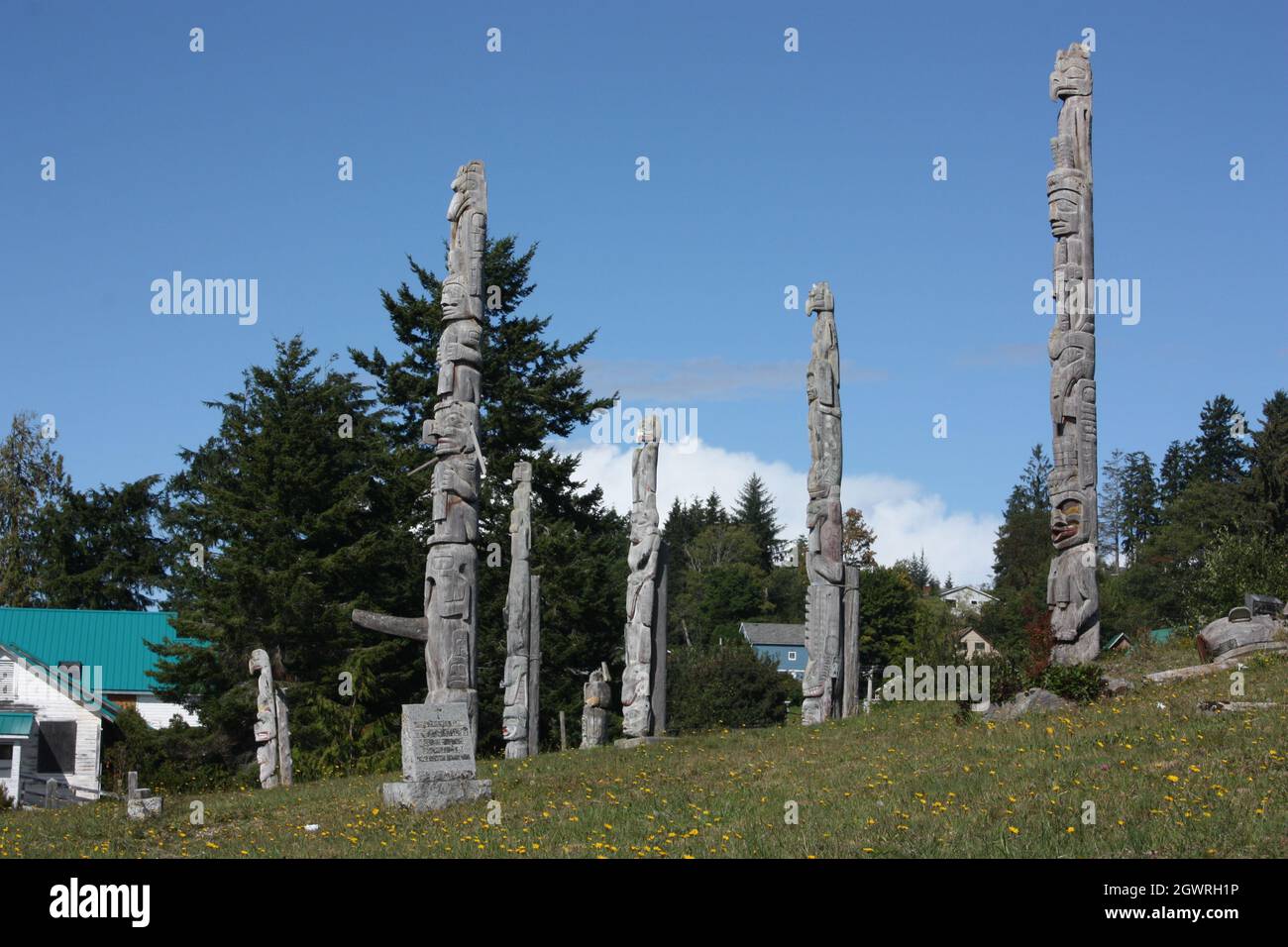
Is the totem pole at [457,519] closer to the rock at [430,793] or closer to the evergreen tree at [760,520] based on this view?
the rock at [430,793]

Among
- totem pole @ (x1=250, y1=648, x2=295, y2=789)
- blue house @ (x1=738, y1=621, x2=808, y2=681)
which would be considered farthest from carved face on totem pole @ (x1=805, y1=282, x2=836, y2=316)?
blue house @ (x1=738, y1=621, x2=808, y2=681)

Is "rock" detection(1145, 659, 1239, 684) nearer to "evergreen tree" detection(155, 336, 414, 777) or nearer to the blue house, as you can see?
"evergreen tree" detection(155, 336, 414, 777)

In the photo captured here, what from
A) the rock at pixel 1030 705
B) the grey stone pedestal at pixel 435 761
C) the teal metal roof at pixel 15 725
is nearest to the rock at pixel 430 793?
the grey stone pedestal at pixel 435 761

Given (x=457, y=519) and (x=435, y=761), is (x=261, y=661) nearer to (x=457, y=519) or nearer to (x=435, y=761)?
(x=457, y=519)

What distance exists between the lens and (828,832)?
10.9 m

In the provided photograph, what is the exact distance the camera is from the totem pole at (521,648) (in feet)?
89.5

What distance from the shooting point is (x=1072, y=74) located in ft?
73.7

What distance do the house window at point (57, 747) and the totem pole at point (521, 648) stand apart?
68.5 feet

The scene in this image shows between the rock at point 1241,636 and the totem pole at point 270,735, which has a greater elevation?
the rock at point 1241,636

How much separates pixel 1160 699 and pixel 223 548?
94.4 ft

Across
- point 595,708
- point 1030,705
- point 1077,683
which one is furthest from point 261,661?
point 1077,683

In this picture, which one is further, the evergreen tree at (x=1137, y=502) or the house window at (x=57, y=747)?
the evergreen tree at (x=1137, y=502)
